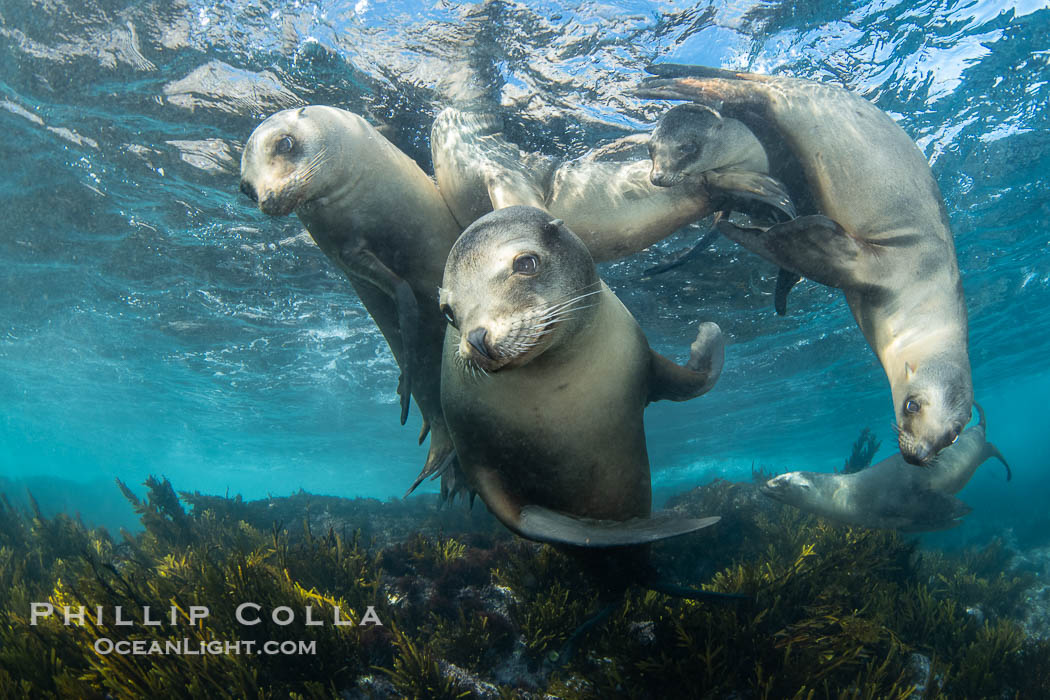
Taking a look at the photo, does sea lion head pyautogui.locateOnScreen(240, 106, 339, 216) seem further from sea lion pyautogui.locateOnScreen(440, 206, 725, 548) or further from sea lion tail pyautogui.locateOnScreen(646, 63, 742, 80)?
sea lion tail pyautogui.locateOnScreen(646, 63, 742, 80)

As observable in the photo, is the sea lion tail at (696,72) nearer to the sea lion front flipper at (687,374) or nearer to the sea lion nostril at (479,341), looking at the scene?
the sea lion front flipper at (687,374)

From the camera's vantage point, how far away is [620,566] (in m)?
2.79

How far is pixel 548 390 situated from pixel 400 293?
51.3 inches

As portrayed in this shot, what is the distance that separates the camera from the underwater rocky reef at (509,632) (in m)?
3.12

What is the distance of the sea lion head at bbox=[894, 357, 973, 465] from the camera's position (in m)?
2.39

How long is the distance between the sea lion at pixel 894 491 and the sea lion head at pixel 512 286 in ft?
24.8

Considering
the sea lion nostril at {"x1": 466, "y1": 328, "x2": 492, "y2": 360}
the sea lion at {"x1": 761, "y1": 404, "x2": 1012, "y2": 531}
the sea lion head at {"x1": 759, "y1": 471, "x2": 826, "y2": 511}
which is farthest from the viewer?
the sea lion head at {"x1": 759, "y1": 471, "x2": 826, "y2": 511}

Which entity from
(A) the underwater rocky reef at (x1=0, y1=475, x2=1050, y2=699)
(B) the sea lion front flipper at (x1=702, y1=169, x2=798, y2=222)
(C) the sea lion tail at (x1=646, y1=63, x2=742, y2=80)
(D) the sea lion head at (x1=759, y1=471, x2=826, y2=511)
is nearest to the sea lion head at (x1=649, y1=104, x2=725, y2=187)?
(B) the sea lion front flipper at (x1=702, y1=169, x2=798, y2=222)

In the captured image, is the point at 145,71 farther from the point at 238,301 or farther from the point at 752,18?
the point at 238,301

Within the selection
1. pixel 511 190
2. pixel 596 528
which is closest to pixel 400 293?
pixel 511 190

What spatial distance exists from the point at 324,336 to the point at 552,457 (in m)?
14.7

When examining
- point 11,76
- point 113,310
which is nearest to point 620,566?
point 11,76

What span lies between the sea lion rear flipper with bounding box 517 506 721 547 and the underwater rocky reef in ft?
2.63

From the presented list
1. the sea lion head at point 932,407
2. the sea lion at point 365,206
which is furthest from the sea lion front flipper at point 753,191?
the sea lion at point 365,206
